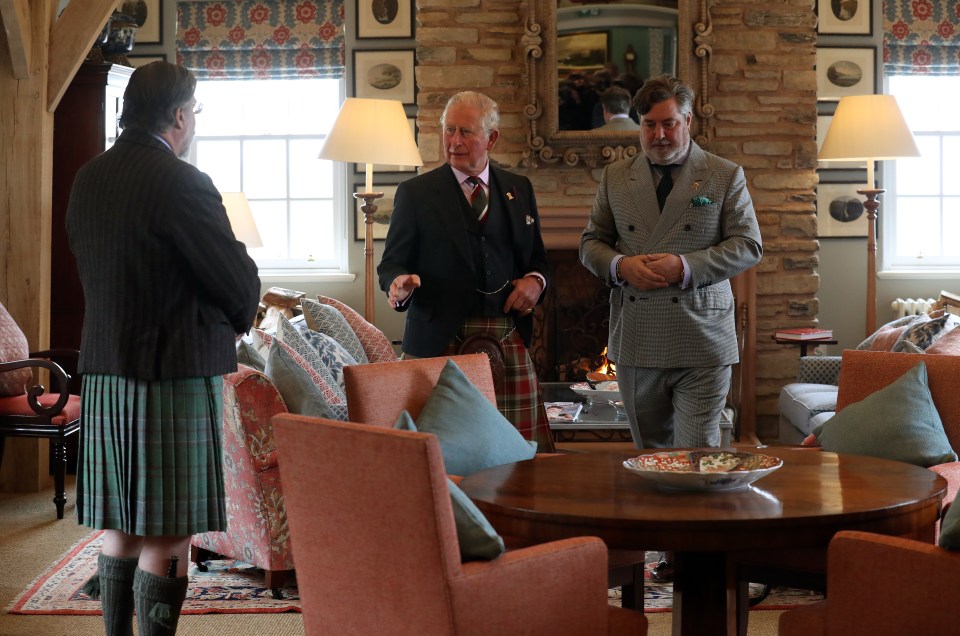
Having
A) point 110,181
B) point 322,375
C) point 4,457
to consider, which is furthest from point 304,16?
point 110,181

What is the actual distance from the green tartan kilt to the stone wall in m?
4.06

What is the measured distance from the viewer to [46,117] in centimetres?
487

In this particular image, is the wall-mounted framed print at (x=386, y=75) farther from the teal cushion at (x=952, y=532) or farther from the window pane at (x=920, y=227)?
the teal cushion at (x=952, y=532)

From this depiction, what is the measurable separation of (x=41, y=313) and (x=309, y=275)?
6.80 feet

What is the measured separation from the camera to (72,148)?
5.59 metres

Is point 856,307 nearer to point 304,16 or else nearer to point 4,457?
point 304,16

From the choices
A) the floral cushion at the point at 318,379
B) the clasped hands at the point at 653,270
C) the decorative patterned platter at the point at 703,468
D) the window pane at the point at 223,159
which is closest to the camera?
the decorative patterned platter at the point at 703,468

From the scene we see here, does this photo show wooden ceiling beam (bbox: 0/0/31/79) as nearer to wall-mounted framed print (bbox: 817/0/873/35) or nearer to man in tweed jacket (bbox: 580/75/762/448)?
man in tweed jacket (bbox: 580/75/762/448)

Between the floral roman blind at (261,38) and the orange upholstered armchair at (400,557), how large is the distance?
531 centimetres

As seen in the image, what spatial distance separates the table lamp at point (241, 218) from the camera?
5.73 m

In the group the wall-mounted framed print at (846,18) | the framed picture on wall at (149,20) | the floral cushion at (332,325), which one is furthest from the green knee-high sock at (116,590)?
the wall-mounted framed print at (846,18)

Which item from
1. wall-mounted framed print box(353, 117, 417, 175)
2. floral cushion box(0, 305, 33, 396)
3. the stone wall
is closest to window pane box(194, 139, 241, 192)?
wall-mounted framed print box(353, 117, 417, 175)

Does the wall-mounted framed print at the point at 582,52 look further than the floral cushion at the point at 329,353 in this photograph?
Yes

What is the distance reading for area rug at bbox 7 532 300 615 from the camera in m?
3.24
